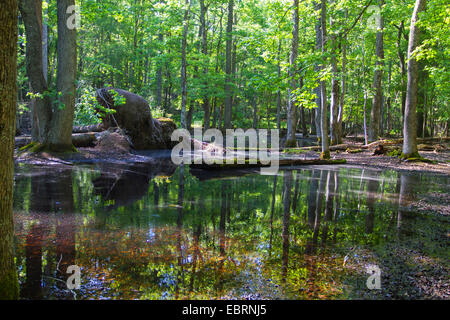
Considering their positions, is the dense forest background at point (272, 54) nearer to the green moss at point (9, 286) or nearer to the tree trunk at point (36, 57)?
the tree trunk at point (36, 57)

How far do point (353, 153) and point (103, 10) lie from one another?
15.1 meters

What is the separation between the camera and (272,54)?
11.5m

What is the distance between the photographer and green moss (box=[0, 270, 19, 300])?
2252mm

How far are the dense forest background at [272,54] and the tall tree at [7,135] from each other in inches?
282

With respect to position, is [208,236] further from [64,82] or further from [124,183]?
[64,82]

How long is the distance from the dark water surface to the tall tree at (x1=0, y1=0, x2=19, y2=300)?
389 millimetres

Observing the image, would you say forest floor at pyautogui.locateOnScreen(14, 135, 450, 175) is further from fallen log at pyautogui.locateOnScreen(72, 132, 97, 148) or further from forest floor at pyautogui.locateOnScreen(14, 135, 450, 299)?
forest floor at pyautogui.locateOnScreen(14, 135, 450, 299)

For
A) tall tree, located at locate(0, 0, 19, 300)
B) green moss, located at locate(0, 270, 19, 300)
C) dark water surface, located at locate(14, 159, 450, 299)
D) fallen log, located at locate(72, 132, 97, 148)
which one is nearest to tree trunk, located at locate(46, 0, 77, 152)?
fallen log, located at locate(72, 132, 97, 148)

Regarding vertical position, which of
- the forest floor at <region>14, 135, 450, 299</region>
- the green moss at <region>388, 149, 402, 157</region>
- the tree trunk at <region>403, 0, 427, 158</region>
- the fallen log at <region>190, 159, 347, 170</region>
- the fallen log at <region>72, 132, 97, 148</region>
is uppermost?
the tree trunk at <region>403, 0, 427, 158</region>

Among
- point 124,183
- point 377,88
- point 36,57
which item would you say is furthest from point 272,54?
point 377,88

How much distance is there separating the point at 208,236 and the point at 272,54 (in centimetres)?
899

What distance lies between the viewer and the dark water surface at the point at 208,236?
287 cm

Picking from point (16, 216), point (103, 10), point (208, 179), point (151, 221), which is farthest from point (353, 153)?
point (16, 216)

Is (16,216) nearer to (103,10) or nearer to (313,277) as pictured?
(313,277)
